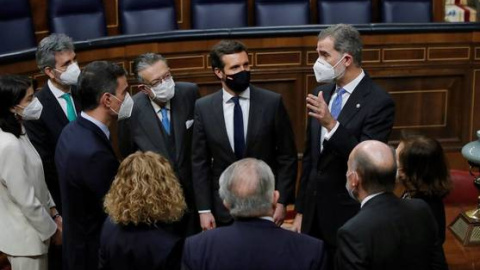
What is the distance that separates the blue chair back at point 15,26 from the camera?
5410 millimetres

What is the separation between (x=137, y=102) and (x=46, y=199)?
0.59 metres

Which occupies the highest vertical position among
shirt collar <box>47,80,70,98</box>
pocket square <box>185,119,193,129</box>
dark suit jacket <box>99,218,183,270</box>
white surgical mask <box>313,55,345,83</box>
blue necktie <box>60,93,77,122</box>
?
white surgical mask <box>313,55,345,83</box>

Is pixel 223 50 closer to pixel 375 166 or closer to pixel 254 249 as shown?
pixel 375 166

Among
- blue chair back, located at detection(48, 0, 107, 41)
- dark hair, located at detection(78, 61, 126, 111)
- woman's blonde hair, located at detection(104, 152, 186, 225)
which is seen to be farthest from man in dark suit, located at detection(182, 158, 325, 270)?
blue chair back, located at detection(48, 0, 107, 41)

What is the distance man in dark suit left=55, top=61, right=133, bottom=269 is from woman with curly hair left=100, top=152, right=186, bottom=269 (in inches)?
11.7

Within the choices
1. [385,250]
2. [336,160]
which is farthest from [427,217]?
[336,160]

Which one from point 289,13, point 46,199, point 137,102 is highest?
point 289,13

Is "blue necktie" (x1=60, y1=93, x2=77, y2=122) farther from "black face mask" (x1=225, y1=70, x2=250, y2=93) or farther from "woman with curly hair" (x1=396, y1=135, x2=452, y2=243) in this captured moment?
"woman with curly hair" (x1=396, y1=135, x2=452, y2=243)

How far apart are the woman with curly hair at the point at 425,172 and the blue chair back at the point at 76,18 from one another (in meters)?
3.61

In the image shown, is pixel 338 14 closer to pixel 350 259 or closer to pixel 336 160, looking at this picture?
pixel 336 160

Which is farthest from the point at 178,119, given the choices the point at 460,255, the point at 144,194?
the point at 460,255

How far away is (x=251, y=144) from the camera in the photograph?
310 cm

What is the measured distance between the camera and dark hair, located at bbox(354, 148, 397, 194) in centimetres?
225

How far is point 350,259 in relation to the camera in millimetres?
2193
